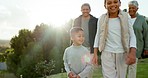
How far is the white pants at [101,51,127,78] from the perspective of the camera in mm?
4922

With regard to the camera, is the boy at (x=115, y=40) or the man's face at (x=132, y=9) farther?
the man's face at (x=132, y=9)

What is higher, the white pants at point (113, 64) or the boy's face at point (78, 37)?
the boy's face at point (78, 37)

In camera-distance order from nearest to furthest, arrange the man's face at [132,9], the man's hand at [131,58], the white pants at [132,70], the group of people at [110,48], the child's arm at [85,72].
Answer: the man's hand at [131,58] → the group of people at [110,48] → the child's arm at [85,72] → the man's face at [132,9] → the white pants at [132,70]

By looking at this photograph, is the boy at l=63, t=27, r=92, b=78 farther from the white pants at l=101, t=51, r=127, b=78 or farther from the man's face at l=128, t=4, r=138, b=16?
the man's face at l=128, t=4, r=138, b=16

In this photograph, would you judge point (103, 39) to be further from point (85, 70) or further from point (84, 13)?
point (84, 13)

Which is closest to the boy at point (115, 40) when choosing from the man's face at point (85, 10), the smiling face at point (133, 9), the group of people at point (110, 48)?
the group of people at point (110, 48)

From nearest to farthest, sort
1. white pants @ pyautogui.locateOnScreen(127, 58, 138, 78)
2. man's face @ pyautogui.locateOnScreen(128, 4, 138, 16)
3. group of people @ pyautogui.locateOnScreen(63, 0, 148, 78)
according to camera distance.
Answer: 1. group of people @ pyautogui.locateOnScreen(63, 0, 148, 78)
2. man's face @ pyautogui.locateOnScreen(128, 4, 138, 16)
3. white pants @ pyautogui.locateOnScreen(127, 58, 138, 78)

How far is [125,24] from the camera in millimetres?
4844

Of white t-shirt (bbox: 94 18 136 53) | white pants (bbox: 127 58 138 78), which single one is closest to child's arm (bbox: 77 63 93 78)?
white t-shirt (bbox: 94 18 136 53)

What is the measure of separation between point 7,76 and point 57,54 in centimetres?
881

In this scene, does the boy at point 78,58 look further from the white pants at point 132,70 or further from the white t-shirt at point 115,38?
the white pants at point 132,70

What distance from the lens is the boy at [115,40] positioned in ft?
15.9

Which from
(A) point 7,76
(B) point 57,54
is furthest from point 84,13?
(A) point 7,76

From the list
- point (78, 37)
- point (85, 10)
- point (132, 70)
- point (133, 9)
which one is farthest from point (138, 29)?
point (78, 37)
